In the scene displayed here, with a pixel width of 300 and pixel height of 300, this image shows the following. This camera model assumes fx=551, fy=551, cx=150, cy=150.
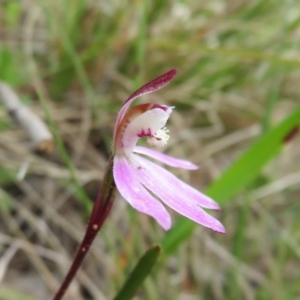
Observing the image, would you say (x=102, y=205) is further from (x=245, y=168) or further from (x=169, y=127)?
(x=169, y=127)

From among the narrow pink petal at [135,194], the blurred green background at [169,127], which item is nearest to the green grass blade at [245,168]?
the blurred green background at [169,127]

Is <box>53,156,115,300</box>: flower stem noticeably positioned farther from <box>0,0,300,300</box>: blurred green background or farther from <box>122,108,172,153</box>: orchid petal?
<box>0,0,300,300</box>: blurred green background

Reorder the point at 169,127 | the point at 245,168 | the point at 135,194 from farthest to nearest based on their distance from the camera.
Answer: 1. the point at 169,127
2. the point at 245,168
3. the point at 135,194

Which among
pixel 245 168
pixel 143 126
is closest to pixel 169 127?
pixel 245 168

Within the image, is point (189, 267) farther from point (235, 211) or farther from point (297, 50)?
point (297, 50)

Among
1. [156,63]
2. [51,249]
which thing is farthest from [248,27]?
[51,249]

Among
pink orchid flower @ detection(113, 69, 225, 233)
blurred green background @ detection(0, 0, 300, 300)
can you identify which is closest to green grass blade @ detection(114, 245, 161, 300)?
pink orchid flower @ detection(113, 69, 225, 233)
